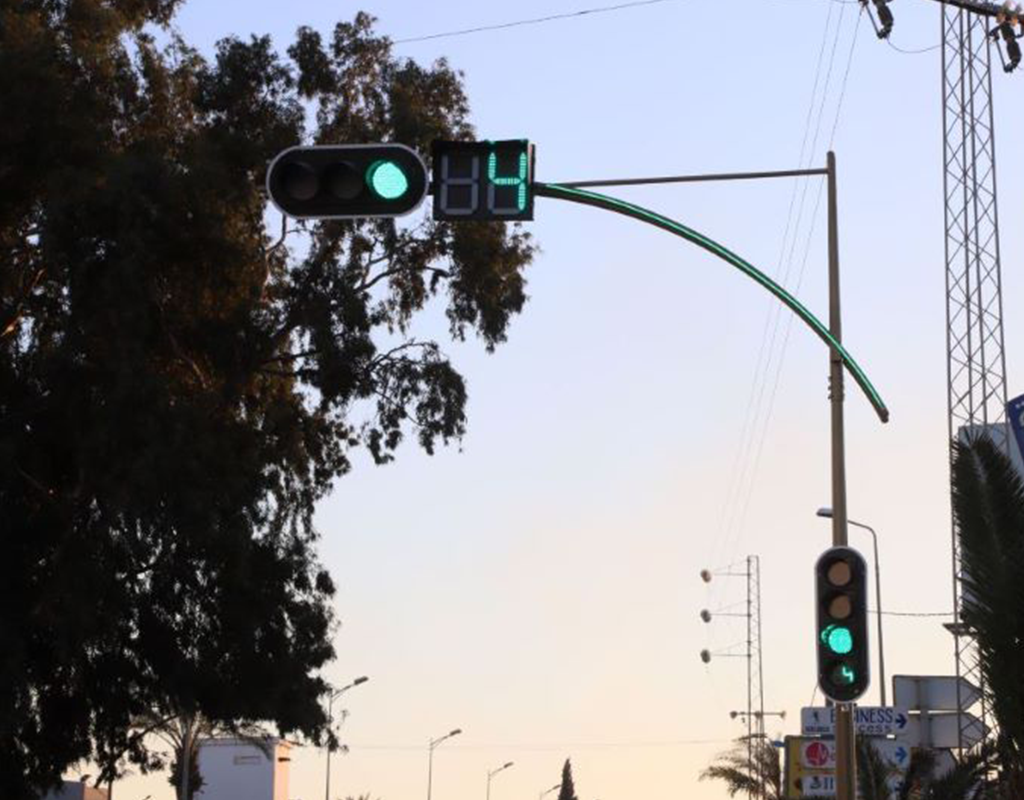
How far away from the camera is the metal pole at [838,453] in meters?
19.3

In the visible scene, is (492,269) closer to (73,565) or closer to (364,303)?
(364,303)

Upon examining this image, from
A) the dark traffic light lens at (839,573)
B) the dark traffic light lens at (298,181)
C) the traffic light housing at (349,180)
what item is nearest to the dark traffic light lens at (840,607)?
the dark traffic light lens at (839,573)

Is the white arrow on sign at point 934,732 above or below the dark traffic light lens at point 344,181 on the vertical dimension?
below

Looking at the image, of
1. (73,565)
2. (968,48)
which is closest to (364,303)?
(73,565)

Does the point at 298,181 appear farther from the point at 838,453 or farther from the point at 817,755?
the point at 817,755

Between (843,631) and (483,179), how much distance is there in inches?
195

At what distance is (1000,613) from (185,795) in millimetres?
56094

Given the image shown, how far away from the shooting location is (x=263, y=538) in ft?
125

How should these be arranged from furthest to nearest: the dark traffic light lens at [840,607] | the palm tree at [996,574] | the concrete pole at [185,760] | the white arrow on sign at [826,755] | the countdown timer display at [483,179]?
1. the concrete pole at [185,760]
2. the white arrow on sign at [826,755]
3. the dark traffic light lens at [840,607]
4. the palm tree at [996,574]
5. the countdown timer display at [483,179]

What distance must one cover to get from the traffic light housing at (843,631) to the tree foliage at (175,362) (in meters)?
20.6

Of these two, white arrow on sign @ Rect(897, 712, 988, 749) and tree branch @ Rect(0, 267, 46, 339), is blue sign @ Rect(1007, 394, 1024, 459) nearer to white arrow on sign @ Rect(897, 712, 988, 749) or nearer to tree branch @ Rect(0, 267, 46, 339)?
white arrow on sign @ Rect(897, 712, 988, 749)

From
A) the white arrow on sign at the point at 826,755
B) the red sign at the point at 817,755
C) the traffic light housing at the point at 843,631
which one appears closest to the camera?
the traffic light housing at the point at 843,631

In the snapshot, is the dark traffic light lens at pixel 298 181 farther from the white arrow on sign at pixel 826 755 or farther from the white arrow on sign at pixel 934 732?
the white arrow on sign at pixel 934 732

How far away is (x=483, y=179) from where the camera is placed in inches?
543
